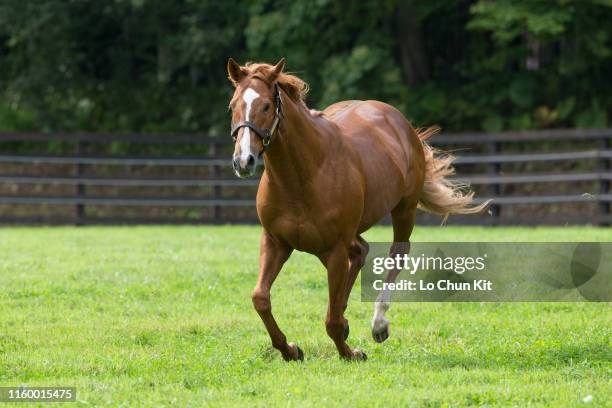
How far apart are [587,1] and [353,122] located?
13.2 meters

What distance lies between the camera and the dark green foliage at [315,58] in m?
21.8

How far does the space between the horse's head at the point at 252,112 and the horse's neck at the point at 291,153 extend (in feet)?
0.51

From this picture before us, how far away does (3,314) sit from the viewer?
29.2 ft

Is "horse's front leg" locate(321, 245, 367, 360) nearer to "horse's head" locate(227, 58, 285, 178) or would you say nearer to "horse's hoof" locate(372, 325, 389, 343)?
"horse's hoof" locate(372, 325, 389, 343)

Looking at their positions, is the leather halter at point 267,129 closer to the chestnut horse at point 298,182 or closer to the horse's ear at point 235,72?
the chestnut horse at point 298,182

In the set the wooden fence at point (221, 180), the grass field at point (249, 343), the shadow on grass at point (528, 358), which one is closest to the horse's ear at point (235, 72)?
the grass field at point (249, 343)

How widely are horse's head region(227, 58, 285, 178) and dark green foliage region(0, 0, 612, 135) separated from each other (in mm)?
13935

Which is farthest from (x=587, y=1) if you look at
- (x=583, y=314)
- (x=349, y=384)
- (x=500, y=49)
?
(x=349, y=384)

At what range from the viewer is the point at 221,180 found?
19938 millimetres

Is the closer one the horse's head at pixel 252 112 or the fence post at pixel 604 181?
the horse's head at pixel 252 112

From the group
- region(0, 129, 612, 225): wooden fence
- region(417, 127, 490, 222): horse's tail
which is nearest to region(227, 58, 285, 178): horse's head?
region(417, 127, 490, 222): horse's tail

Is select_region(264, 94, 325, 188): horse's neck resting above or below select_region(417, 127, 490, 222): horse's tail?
above

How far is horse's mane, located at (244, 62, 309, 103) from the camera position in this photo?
665 centimetres

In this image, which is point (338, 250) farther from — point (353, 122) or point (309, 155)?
point (353, 122)
